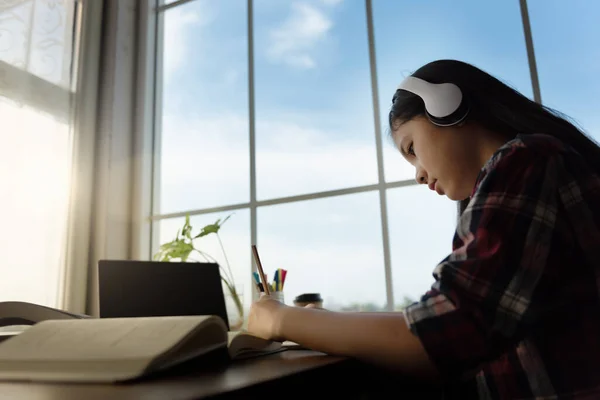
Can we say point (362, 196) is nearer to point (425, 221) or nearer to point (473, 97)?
point (425, 221)

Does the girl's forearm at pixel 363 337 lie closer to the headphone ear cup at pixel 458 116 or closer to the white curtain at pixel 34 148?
the headphone ear cup at pixel 458 116

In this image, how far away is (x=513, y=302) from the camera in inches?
20.0

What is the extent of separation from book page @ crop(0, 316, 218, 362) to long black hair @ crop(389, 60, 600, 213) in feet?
1.80

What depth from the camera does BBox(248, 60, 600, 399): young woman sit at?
51 centimetres

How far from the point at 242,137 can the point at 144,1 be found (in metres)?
1.08

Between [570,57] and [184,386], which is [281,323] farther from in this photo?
[570,57]

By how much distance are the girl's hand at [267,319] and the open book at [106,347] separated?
11 centimetres

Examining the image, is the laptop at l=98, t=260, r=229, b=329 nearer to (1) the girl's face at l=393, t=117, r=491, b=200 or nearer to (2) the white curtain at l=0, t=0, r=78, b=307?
(1) the girl's face at l=393, t=117, r=491, b=200

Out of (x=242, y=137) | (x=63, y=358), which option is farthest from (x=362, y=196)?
(x=63, y=358)

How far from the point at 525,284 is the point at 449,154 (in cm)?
35

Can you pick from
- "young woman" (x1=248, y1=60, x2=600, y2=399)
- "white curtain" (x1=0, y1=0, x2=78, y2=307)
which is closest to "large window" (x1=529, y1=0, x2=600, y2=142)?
"young woman" (x1=248, y1=60, x2=600, y2=399)

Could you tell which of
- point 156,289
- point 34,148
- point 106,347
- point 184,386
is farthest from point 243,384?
point 34,148

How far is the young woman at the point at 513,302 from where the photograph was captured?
51 centimetres

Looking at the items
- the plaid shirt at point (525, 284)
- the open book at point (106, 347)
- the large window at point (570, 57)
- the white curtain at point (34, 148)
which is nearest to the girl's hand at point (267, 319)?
the open book at point (106, 347)
